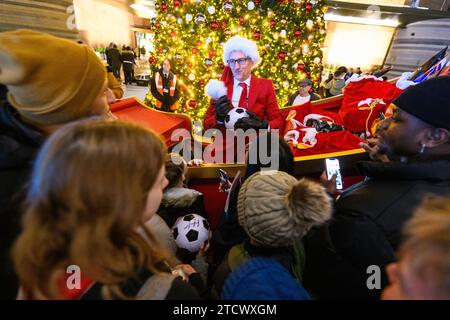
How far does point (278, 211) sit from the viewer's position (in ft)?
3.04

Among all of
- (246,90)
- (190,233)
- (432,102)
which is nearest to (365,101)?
(246,90)

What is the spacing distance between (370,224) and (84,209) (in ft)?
3.09

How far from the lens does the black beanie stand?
3.41 feet

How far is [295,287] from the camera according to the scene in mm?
742

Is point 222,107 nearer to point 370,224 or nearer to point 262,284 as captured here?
point 370,224

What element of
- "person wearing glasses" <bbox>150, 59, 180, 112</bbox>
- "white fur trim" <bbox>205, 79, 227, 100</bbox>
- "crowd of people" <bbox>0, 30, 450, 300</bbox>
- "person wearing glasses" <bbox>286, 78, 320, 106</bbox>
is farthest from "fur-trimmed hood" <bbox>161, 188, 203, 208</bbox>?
"person wearing glasses" <bbox>150, 59, 180, 112</bbox>

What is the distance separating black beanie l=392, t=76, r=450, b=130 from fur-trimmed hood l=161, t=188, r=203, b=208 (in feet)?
4.03

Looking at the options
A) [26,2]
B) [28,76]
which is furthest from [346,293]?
[26,2]

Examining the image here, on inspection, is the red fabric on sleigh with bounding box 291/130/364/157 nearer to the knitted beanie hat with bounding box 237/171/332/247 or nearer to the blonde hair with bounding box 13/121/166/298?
the knitted beanie hat with bounding box 237/171/332/247

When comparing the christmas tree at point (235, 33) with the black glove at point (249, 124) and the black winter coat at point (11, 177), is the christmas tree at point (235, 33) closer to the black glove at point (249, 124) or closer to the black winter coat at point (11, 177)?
the black glove at point (249, 124)

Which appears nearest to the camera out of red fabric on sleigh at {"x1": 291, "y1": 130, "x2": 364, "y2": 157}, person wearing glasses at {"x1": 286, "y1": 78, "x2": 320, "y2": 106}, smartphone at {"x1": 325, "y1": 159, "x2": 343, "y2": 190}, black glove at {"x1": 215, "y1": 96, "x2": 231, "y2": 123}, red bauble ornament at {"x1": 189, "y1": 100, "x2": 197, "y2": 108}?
smartphone at {"x1": 325, "y1": 159, "x2": 343, "y2": 190}

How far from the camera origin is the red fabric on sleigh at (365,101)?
9.46 ft

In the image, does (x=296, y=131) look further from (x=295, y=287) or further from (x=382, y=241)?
(x=295, y=287)

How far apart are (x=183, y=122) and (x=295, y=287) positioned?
2.92 metres
